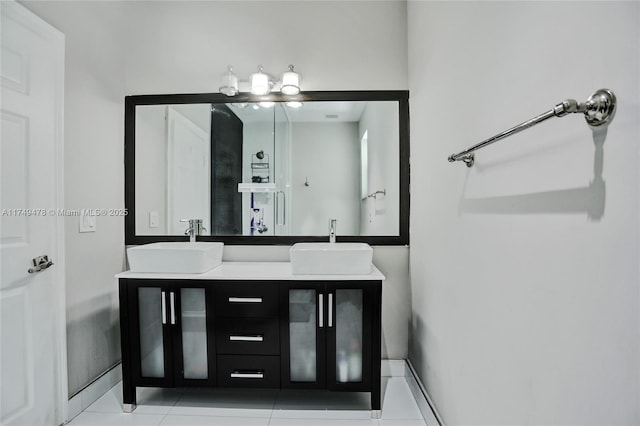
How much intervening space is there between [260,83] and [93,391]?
6.87 ft

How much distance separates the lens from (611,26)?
1.92 ft

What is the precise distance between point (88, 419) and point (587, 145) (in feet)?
7.85

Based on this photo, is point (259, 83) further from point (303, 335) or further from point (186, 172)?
point (303, 335)

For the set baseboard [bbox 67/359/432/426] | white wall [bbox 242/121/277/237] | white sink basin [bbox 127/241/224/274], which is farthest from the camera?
white wall [bbox 242/121/277/237]

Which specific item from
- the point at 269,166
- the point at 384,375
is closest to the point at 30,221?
the point at 269,166


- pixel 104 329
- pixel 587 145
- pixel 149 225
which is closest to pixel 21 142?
pixel 149 225

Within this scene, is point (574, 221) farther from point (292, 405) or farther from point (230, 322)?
point (292, 405)

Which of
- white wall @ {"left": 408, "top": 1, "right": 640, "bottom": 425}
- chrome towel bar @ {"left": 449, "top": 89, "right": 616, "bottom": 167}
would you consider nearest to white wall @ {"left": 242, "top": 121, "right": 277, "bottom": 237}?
white wall @ {"left": 408, "top": 1, "right": 640, "bottom": 425}

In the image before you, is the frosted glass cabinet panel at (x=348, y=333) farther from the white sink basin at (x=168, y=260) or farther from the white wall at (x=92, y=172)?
the white wall at (x=92, y=172)

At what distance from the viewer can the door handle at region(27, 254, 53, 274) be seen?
57.5 inches

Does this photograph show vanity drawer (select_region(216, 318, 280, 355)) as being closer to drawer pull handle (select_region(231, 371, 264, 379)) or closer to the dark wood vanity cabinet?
the dark wood vanity cabinet

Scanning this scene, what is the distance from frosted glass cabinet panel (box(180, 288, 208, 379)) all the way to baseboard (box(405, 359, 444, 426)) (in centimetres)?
119

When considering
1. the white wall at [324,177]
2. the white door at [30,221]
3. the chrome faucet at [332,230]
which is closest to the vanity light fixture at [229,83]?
the white wall at [324,177]

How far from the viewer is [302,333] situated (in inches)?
68.1
